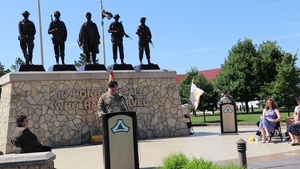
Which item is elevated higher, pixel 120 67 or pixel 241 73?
pixel 241 73

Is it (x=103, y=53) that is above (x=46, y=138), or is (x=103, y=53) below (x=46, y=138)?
above

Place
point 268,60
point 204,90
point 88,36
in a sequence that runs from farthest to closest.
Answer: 1. point 204,90
2. point 268,60
3. point 88,36

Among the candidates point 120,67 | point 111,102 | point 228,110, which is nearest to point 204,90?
point 228,110

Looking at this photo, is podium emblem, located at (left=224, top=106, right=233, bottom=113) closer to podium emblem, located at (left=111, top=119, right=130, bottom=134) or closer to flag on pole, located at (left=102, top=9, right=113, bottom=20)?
flag on pole, located at (left=102, top=9, right=113, bottom=20)

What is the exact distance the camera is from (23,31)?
49.8 ft

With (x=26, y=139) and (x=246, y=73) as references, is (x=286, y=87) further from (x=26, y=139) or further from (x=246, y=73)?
(x=26, y=139)

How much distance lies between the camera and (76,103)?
15.4 m

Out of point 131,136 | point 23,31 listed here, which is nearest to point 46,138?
point 23,31

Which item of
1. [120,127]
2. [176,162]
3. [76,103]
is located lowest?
[176,162]

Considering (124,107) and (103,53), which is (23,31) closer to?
(103,53)

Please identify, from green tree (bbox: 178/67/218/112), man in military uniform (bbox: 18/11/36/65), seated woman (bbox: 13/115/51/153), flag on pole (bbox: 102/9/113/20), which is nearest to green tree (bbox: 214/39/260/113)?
green tree (bbox: 178/67/218/112)

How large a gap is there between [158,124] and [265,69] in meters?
30.9

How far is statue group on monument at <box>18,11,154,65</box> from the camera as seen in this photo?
A: 15.3m

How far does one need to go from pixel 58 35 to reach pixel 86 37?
1.13 m
